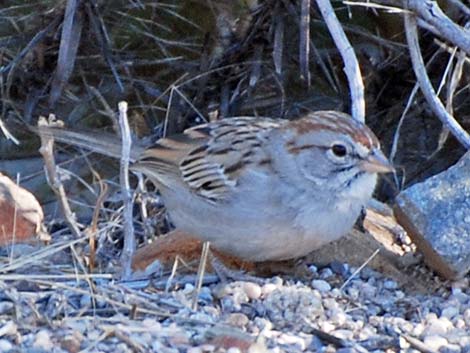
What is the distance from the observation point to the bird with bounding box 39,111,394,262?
14.0ft

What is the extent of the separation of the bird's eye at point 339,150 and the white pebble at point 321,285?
0.39 meters

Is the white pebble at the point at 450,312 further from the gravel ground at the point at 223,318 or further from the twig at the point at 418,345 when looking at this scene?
the twig at the point at 418,345

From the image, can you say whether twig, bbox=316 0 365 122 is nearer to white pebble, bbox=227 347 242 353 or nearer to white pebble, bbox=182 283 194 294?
white pebble, bbox=182 283 194 294

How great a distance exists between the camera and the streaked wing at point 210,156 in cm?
448

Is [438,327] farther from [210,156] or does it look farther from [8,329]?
[8,329]

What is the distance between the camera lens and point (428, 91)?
460 cm

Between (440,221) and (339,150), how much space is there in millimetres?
378

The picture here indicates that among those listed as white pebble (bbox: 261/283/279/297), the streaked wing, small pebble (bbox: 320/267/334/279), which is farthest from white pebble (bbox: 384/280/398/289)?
the streaked wing

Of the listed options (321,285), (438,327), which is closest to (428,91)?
(321,285)

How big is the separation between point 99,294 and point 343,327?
2.22 feet

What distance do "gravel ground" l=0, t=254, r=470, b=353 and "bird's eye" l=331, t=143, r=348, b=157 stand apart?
0.41 m

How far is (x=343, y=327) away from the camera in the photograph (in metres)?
3.92

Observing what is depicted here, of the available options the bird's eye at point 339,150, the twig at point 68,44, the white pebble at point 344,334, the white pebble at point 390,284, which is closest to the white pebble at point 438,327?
the white pebble at point 344,334

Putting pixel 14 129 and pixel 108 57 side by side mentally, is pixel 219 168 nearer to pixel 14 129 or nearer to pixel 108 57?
pixel 108 57
